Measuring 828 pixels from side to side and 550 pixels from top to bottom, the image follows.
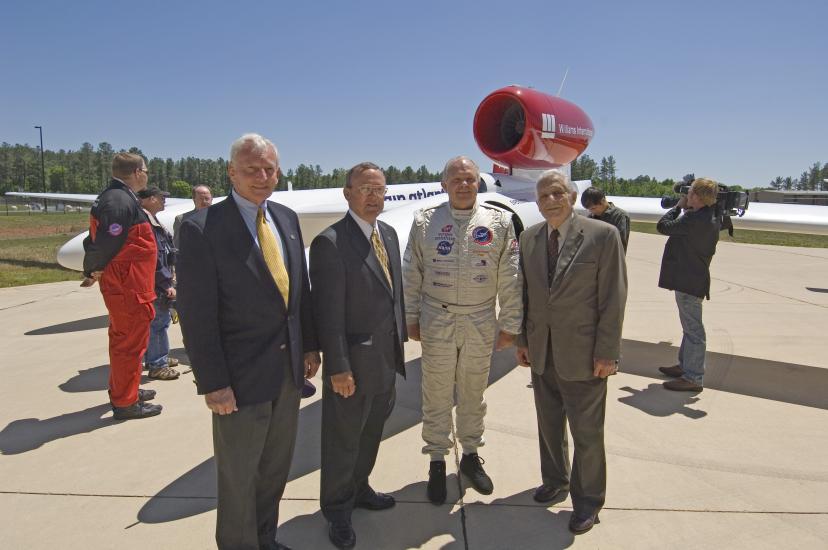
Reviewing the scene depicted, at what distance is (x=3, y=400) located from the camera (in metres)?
4.11

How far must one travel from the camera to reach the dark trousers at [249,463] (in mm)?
2031

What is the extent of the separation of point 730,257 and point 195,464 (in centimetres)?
Answer: 1494

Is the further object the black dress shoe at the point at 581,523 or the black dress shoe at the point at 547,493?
the black dress shoe at the point at 547,493

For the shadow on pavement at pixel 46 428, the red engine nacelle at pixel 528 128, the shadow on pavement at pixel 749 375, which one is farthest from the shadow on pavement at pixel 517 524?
the red engine nacelle at pixel 528 128

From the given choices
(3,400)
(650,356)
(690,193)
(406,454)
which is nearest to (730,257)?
(650,356)

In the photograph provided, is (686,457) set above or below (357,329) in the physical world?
below

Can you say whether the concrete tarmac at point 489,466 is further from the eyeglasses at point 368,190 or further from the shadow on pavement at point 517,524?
the eyeglasses at point 368,190

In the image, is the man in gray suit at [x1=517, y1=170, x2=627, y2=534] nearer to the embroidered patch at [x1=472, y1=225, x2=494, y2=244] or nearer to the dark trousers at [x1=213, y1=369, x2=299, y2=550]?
the embroidered patch at [x1=472, y1=225, x2=494, y2=244]

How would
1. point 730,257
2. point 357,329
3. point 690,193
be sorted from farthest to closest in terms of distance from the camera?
point 730,257, point 690,193, point 357,329

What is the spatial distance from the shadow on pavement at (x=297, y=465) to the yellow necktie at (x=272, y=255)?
143 centimetres

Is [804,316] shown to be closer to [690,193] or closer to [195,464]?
[690,193]

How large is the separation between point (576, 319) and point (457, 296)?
63 cm

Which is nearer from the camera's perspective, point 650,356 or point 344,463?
point 344,463

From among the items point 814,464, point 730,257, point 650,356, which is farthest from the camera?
point 730,257
